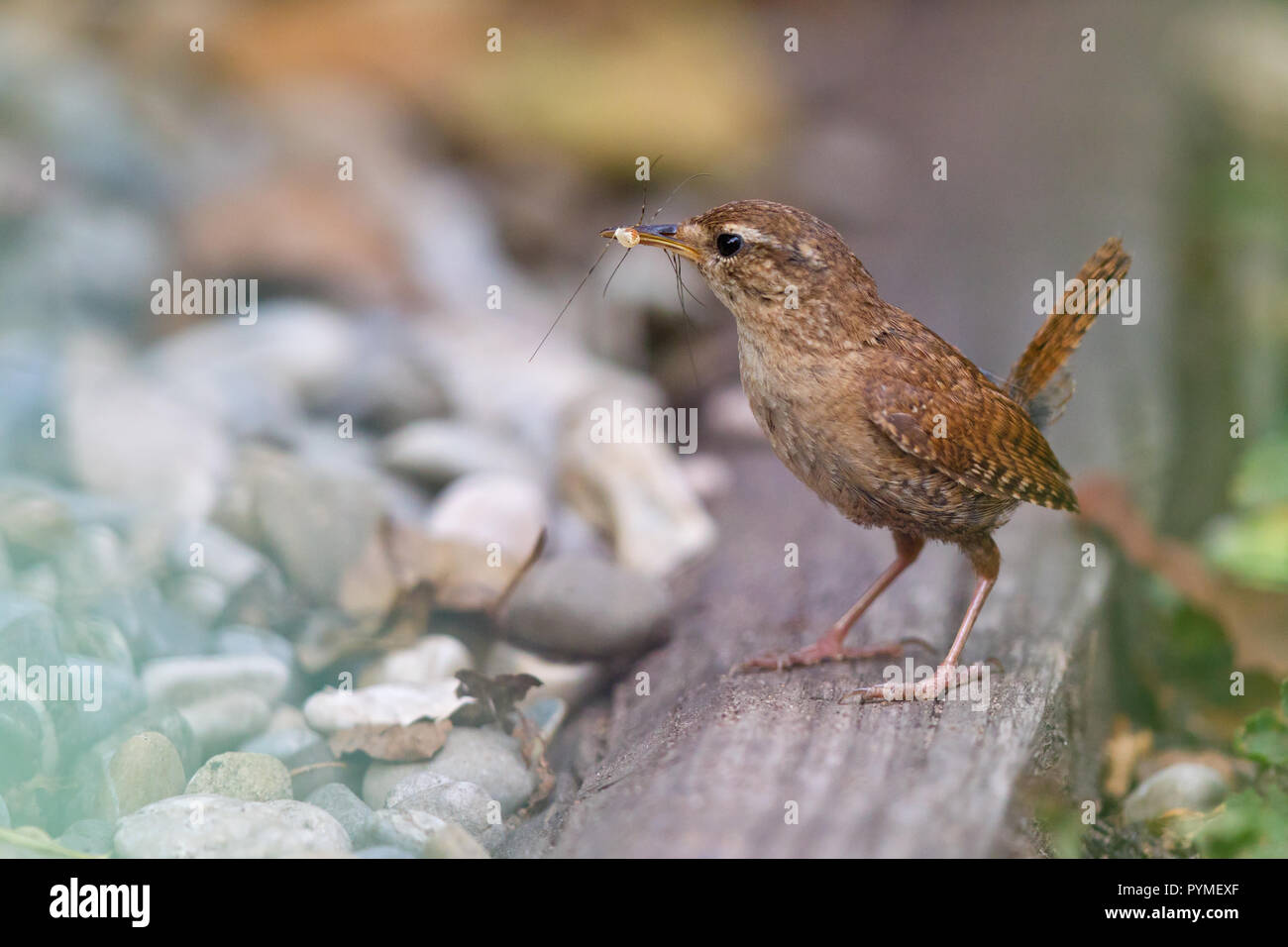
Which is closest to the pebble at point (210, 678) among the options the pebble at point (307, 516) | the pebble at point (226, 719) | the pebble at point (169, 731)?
the pebble at point (226, 719)

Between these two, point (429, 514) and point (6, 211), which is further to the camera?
point (6, 211)

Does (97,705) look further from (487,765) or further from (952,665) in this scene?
(952,665)

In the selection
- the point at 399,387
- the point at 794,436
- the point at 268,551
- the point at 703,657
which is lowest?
the point at 703,657

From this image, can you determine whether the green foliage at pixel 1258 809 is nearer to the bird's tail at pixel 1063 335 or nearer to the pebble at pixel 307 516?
the bird's tail at pixel 1063 335

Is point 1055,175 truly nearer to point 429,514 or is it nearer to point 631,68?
point 631,68

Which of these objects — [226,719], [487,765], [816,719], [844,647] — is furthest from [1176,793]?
[226,719]

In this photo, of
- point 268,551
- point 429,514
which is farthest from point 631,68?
point 268,551
